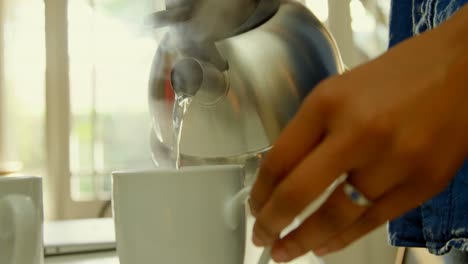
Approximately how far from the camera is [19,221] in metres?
0.40

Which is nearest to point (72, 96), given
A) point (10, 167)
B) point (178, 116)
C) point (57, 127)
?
point (57, 127)

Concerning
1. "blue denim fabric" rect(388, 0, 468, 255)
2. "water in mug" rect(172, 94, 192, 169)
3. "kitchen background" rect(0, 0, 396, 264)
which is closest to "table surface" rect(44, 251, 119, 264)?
"water in mug" rect(172, 94, 192, 169)

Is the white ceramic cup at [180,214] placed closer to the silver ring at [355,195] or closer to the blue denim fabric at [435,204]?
the silver ring at [355,195]

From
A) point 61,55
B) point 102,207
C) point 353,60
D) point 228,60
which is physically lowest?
point 102,207

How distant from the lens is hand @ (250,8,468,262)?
234 mm

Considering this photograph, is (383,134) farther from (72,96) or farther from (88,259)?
(72,96)

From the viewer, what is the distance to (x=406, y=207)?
272 millimetres

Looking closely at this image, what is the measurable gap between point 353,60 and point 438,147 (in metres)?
0.95

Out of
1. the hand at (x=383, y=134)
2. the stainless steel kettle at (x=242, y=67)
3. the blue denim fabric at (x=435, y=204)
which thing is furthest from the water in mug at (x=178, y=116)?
the hand at (x=383, y=134)

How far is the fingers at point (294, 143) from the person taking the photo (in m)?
0.24

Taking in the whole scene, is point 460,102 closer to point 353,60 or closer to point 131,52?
point 353,60

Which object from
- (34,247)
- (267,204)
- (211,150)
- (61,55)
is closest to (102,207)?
(61,55)

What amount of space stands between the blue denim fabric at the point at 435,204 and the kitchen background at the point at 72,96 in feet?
3.49

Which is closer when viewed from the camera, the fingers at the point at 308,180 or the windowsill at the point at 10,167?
the fingers at the point at 308,180
